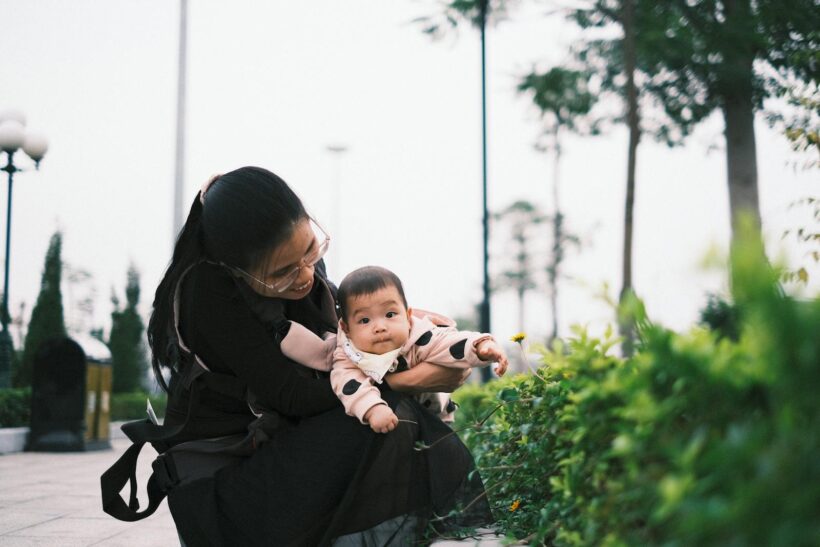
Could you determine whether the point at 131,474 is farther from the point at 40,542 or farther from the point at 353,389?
the point at 40,542

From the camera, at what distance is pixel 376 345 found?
2863mm

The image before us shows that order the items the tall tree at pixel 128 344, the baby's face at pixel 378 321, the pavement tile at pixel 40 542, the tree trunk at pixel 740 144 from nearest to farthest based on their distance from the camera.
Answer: the baby's face at pixel 378 321
the pavement tile at pixel 40 542
the tree trunk at pixel 740 144
the tall tree at pixel 128 344

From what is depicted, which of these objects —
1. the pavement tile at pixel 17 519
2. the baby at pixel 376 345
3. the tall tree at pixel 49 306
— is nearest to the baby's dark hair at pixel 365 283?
the baby at pixel 376 345

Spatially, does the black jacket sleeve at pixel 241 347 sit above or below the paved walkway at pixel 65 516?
above

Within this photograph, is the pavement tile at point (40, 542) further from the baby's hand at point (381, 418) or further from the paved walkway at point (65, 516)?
the baby's hand at point (381, 418)

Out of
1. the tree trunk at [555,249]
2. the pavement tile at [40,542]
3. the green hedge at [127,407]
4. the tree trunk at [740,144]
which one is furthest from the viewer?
the tree trunk at [555,249]

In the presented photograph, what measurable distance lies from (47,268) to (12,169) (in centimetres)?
613

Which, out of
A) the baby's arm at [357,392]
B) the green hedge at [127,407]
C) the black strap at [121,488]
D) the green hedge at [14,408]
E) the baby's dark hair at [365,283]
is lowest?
the green hedge at [127,407]

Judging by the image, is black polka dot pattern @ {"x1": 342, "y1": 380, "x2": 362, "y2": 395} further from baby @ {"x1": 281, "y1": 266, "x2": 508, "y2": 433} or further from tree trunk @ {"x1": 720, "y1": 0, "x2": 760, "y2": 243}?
tree trunk @ {"x1": 720, "y1": 0, "x2": 760, "y2": 243}

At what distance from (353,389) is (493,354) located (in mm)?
483

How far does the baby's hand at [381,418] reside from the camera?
2.54 m

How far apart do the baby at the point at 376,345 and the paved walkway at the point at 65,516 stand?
58cm

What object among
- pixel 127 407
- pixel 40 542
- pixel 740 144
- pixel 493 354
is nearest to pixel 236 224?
pixel 493 354

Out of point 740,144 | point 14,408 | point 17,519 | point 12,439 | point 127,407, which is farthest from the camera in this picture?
point 127,407
